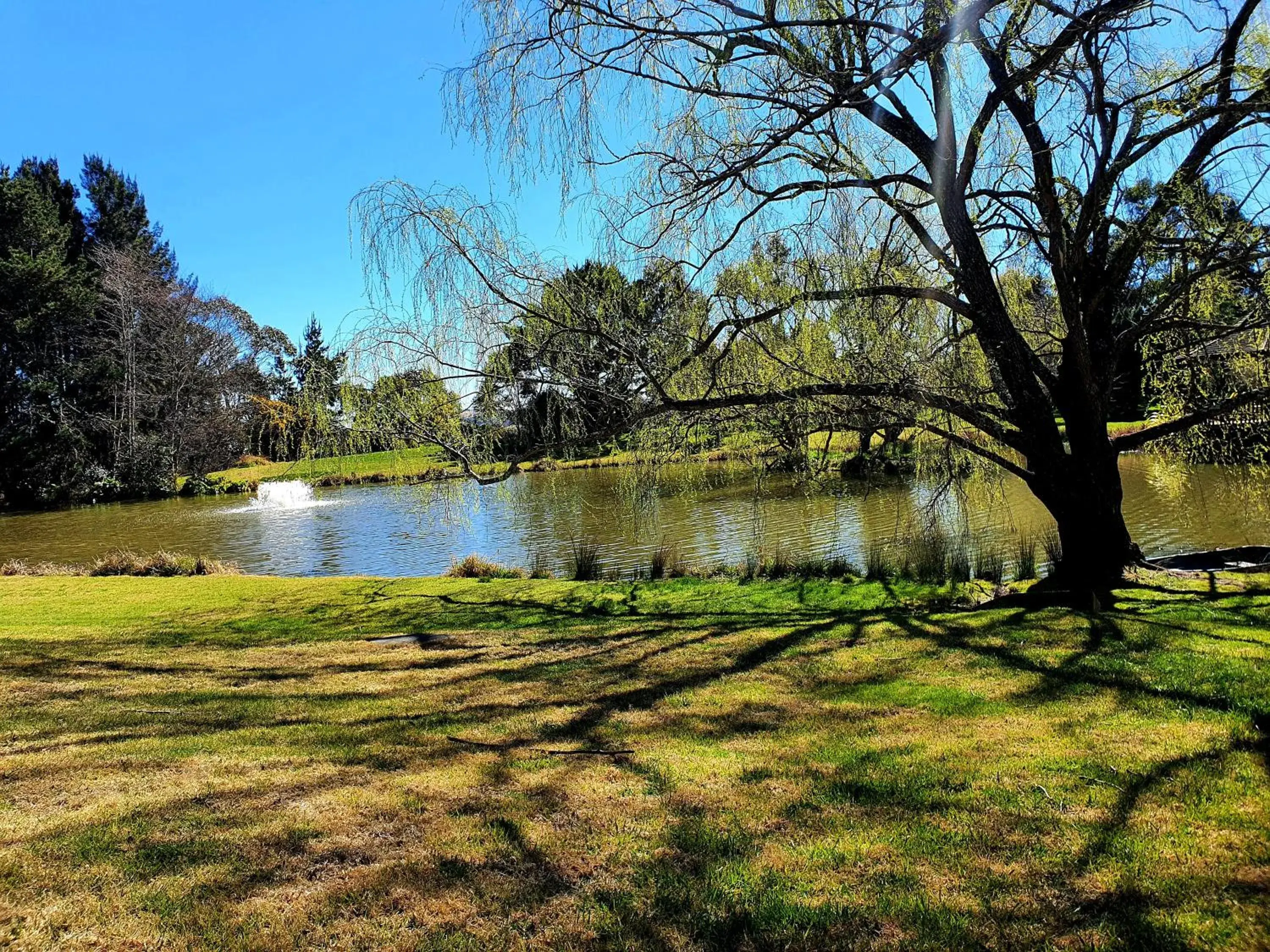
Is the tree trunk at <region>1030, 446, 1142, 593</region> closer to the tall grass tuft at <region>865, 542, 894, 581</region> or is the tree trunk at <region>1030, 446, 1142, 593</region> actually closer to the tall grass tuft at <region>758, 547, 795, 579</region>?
the tall grass tuft at <region>865, 542, 894, 581</region>

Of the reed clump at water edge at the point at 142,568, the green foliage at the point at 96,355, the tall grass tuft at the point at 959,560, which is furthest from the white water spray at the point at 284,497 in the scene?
the tall grass tuft at the point at 959,560

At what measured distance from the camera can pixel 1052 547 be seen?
1019 centimetres

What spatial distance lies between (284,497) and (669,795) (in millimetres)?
30764

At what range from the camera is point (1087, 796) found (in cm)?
281

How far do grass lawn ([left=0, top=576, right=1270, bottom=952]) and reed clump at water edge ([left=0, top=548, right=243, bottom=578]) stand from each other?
7.72 meters

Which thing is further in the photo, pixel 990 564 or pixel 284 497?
pixel 284 497

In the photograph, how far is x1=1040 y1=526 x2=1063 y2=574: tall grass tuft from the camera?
29.9 feet

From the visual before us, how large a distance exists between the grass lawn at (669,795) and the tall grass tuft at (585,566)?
535 centimetres

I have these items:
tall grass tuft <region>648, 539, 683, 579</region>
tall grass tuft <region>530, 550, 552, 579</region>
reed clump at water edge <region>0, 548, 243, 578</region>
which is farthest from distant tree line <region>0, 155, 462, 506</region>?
tall grass tuft <region>648, 539, 683, 579</region>

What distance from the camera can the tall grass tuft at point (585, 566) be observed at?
1145 cm

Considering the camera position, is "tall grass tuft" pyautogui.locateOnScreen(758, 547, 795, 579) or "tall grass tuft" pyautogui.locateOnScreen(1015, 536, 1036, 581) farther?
"tall grass tuft" pyautogui.locateOnScreen(758, 547, 795, 579)

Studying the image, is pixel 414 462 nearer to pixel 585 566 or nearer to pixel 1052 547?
pixel 585 566

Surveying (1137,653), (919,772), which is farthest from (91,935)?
(1137,653)

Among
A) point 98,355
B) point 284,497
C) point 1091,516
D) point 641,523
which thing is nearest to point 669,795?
point 1091,516
